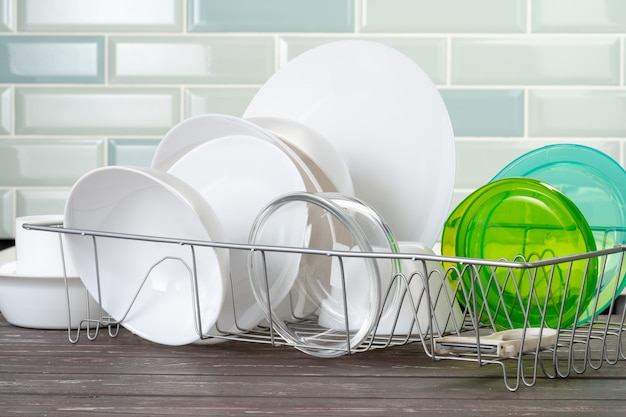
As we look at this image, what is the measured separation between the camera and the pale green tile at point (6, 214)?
5.25ft

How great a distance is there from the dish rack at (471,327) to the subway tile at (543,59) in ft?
2.63

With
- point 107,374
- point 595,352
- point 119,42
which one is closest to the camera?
point 107,374

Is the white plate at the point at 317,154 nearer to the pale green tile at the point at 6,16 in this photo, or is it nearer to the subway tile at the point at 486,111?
the subway tile at the point at 486,111

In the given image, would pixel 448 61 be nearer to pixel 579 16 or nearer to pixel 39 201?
pixel 579 16

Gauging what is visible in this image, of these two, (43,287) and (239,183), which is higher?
(239,183)

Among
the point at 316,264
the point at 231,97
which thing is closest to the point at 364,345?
the point at 316,264

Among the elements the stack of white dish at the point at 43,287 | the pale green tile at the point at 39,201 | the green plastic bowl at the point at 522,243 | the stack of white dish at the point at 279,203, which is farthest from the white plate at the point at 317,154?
the pale green tile at the point at 39,201

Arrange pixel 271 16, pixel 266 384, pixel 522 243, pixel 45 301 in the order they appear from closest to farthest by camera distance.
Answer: pixel 266 384 < pixel 522 243 < pixel 45 301 < pixel 271 16

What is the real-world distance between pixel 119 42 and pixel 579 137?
0.88m

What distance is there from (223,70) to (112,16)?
230 millimetres

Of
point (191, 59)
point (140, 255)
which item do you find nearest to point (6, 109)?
point (191, 59)

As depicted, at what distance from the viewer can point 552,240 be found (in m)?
0.75

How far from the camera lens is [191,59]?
1602 mm

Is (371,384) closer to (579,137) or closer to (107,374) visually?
(107,374)
